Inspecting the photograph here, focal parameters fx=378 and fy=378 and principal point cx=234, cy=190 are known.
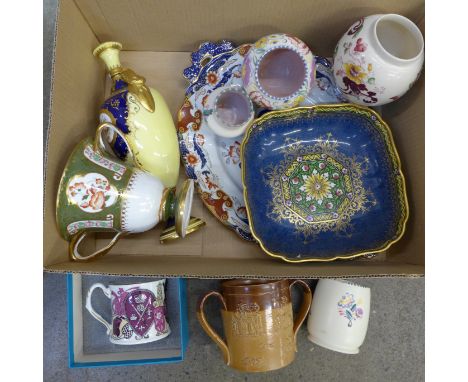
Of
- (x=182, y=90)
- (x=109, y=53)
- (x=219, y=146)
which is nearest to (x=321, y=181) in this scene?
(x=219, y=146)

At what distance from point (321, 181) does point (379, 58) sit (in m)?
0.22

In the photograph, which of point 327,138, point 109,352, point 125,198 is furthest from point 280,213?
point 109,352

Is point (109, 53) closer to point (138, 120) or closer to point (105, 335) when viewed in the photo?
point (138, 120)

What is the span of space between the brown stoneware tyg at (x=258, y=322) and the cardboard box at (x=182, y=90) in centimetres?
4

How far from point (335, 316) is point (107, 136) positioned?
1.57 feet

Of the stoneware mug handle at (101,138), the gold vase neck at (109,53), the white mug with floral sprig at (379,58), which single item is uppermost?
the gold vase neck at (109,53)

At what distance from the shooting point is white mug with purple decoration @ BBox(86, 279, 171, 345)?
1.98 feet

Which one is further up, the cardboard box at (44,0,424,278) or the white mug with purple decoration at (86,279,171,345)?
the cardboard box at (44,0,424,278)

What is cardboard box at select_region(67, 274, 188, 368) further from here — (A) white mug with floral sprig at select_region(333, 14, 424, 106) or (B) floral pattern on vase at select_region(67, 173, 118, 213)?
(A) white mug with floral sprig at select_region(333, 14, 424, 106)

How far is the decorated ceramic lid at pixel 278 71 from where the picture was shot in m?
0.57

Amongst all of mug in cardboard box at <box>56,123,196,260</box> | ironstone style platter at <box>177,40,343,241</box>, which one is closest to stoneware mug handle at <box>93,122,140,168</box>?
mug in cardboard box at <box>56,123,196,260</box>

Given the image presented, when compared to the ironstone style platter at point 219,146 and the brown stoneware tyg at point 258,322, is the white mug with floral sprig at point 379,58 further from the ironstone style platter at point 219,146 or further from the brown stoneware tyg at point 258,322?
the brown stoneware tyg at point 258,322

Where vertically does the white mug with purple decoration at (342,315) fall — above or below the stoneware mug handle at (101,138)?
below

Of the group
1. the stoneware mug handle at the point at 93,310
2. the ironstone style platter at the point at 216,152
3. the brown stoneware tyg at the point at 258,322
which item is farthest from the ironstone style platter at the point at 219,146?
the stoneware mug handle at the point at 93,310
